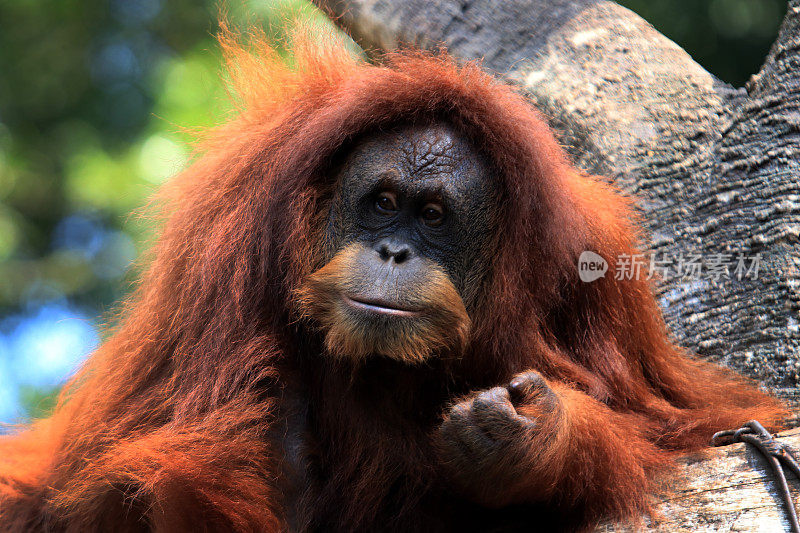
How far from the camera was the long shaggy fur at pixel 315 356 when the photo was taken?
2.29 m

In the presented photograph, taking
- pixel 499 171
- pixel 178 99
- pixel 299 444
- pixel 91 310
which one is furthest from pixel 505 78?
pixel 91 310

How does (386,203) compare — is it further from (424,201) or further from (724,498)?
(724,498)

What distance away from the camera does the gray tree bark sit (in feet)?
9.86

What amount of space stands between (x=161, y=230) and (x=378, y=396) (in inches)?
39.1

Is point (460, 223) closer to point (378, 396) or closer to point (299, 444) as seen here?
point (378, 396)

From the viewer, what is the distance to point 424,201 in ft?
7.86

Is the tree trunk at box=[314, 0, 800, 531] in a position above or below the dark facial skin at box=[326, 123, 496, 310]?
above

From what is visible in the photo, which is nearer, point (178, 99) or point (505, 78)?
point (505, 78)

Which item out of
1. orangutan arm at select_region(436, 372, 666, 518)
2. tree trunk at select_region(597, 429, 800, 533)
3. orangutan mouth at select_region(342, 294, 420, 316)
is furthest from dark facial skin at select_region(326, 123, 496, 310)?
tree trunk at select_region(597, 429, 800, 533)

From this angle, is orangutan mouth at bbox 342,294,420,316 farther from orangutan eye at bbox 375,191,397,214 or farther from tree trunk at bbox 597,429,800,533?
tree trunk at bbox 597,429,800,533

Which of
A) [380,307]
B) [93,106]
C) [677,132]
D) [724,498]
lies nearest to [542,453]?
[724,498]

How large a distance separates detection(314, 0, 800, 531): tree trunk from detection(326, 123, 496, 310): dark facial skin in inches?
46.0

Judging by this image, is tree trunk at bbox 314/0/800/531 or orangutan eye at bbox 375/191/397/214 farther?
tree trunk at bbox 314/0/800/531

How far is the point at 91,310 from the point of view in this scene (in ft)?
19.6
